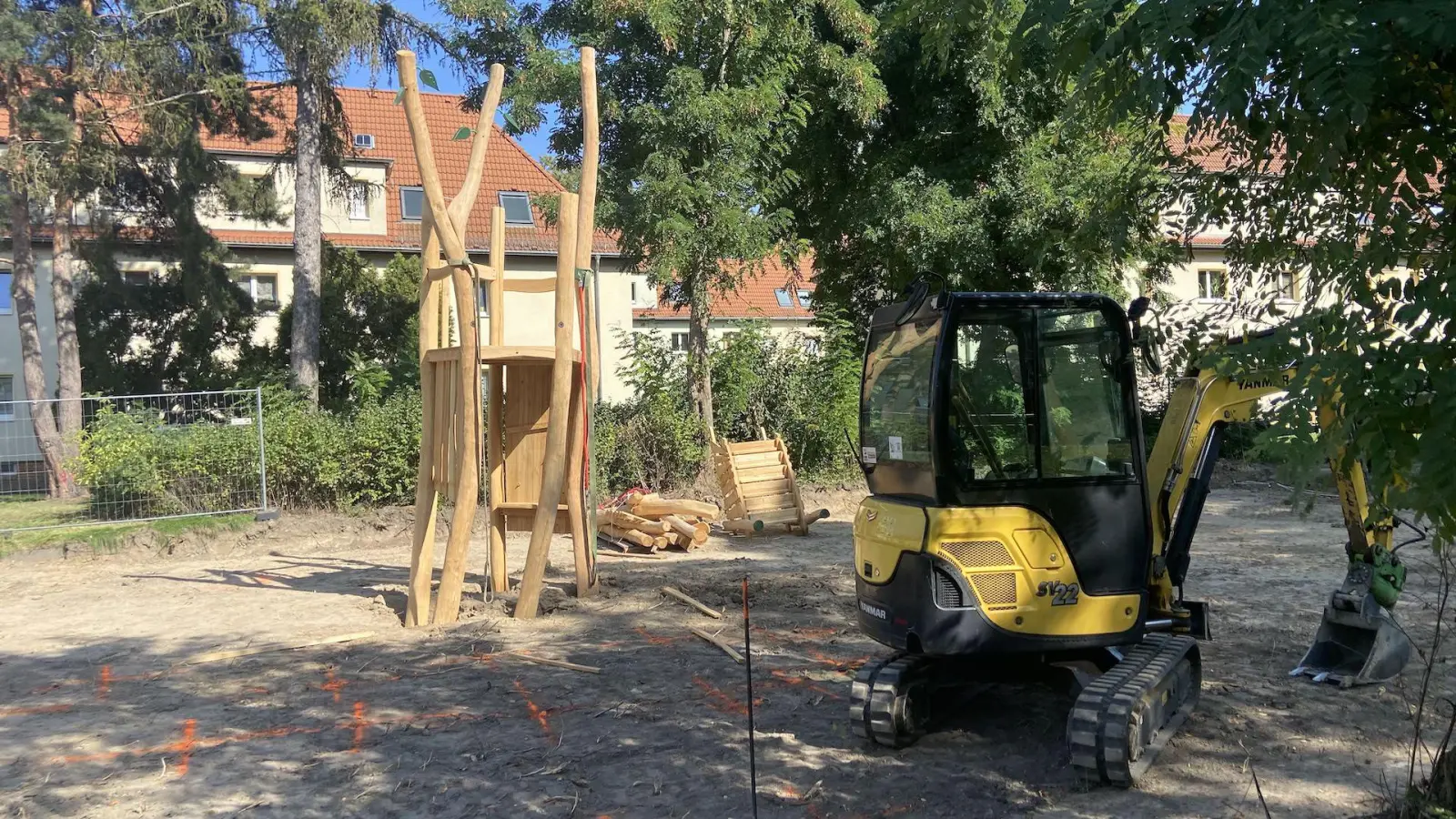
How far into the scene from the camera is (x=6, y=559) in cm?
1298

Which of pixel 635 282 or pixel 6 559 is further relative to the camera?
pixel 635 282

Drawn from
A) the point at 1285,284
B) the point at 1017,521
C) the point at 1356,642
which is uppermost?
the point at 1285,284

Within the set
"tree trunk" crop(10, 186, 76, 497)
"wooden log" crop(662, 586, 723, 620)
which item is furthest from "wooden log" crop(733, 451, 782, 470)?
"tree trunk" crop(10, 186, 76, 497)

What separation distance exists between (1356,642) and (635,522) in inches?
327

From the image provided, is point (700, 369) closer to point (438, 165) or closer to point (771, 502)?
point (771, 502)

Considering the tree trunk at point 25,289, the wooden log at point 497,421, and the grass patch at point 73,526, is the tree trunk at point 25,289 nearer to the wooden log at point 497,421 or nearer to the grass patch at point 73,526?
the grass patch at point 73,526

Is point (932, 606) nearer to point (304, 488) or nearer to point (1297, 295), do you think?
point (1297, 295)

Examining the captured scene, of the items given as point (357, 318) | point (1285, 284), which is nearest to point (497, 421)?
point (1285, 284)

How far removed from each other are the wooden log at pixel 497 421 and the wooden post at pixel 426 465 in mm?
642

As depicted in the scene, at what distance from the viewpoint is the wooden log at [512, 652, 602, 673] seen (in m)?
7.42

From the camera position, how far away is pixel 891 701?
17.9 feet

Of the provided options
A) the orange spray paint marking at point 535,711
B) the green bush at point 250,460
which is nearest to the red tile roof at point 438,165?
the green bush at point 250,460

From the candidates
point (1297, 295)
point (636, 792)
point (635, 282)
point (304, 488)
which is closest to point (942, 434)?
point (1297, 295)

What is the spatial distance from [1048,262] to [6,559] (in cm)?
1600
